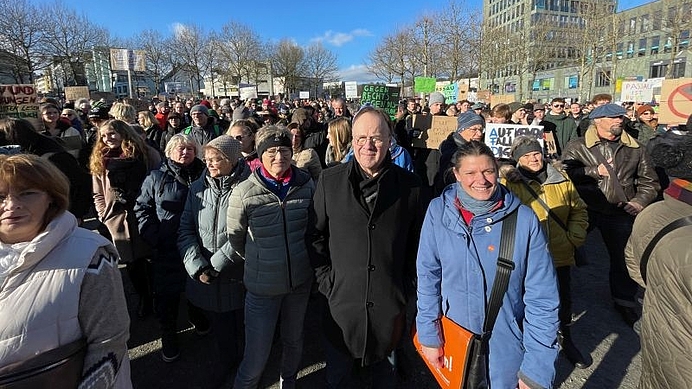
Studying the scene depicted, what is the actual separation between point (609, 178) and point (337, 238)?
2885 mm

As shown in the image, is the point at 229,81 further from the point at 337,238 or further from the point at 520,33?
the point at 337,238

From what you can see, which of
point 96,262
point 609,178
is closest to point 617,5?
point 609,178

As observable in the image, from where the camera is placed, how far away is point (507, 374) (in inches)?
75.5

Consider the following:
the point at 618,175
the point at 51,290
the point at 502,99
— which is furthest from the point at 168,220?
the point at 502,99

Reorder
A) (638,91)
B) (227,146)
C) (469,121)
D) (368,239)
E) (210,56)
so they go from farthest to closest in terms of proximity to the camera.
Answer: (210,56)
(638,91)
(469,121)
(227,146)
(368,239)

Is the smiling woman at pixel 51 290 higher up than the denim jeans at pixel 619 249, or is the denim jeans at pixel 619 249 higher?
the smiling woman at pixel 51 290

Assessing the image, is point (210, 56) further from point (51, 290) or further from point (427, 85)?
point (51, 290)

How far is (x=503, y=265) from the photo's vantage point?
1.83 m

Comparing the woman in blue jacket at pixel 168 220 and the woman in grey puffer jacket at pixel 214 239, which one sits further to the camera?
the woman in blue jacket at pixel 168 220

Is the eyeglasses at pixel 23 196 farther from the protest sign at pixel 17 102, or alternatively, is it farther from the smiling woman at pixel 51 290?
the protest sign at pixel 17 102

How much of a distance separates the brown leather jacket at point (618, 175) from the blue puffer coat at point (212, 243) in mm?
3227

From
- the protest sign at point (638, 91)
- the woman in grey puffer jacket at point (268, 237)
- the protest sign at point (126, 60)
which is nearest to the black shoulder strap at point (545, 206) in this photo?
the woman in grey puffer jacket at point (268, 237)

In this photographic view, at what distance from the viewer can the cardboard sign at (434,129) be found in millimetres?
5746

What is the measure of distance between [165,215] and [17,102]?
20.0 ft
